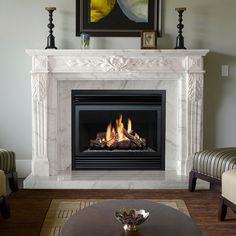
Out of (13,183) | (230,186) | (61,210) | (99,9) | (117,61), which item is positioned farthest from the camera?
(99,9)

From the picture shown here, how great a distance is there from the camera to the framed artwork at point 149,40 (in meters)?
4.17

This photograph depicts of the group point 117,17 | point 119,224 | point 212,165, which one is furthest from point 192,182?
point 119,224

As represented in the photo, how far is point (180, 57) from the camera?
417 centimetres

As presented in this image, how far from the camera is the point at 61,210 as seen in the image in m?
3.30

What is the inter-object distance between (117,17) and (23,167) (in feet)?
6.01

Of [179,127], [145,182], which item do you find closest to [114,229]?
[145,182]

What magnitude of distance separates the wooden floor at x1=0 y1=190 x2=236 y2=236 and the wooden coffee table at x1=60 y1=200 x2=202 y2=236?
2.45ft

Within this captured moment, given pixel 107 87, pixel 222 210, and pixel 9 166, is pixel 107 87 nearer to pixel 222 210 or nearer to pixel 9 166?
pixel 9 166

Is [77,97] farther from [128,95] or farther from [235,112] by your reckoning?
[235,112]

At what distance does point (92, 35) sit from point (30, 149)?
4.42 feet

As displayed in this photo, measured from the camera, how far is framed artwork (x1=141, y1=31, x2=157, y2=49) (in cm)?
417

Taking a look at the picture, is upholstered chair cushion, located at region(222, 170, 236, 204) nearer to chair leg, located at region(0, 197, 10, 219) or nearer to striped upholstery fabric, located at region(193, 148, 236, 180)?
striped upholstery fabric, located at region(193, 148, 236, 180)

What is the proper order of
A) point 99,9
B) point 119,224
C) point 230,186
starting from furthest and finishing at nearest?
1. point 99,9
2. point 230,186
3. point 119,224

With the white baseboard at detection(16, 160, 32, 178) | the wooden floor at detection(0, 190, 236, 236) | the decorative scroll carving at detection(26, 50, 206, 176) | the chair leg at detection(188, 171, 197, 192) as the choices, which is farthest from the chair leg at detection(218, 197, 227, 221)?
the white baseboard at detection(16, 160, 32, 178)
